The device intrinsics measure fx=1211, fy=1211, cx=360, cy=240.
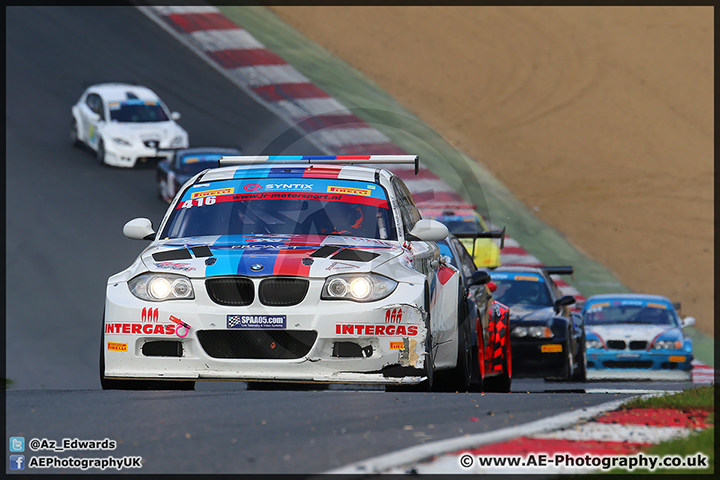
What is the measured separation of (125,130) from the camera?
25.7 m

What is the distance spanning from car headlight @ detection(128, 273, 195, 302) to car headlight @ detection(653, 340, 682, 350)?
11317mm

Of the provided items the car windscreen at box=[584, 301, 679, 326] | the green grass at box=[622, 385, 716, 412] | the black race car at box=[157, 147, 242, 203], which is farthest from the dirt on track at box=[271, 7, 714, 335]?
Answer: the green grass at box=[622, 385, 716, 412]

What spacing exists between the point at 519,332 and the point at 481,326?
4.60m

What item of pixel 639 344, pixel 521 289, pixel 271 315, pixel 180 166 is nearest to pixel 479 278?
pixel 271 315

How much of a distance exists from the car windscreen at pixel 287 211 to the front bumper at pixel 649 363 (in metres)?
9.66

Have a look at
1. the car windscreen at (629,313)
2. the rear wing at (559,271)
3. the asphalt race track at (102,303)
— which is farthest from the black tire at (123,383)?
the car windscreen at (629,313)

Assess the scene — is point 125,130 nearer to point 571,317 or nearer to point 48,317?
point 48,317

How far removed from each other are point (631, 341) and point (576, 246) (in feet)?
29.5

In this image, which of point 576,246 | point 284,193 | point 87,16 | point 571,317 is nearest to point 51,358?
point 571,317

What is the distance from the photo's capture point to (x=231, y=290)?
7.81 meters

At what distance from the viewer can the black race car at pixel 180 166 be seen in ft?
74.9

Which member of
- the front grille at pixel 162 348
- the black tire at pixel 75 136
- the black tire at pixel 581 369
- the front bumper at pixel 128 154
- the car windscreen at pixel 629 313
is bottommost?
the black tire at pixel 581 369

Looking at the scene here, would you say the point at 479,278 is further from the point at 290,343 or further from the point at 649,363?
the point at 649,363

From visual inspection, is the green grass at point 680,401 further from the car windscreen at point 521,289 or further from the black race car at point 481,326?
the car windscreen at point 521,289
